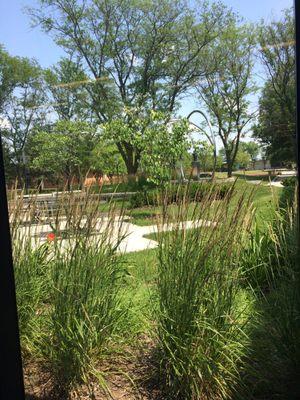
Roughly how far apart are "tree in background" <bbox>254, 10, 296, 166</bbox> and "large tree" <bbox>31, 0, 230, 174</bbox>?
0.36m

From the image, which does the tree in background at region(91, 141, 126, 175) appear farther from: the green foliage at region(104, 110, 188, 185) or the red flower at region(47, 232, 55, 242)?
the red flower at region(47, 232, 55, 242)

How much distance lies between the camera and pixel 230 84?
1868mm

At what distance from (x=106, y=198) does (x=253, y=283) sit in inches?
38.3

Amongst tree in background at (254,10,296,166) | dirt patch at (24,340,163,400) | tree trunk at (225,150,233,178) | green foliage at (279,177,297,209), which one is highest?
tree in background at (254,10,296,166)

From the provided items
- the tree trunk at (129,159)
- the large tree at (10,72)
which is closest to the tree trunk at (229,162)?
the tree trunk at (129,159)

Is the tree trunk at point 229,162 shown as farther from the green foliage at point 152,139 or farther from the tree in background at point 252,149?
the green foliage at point 152,139

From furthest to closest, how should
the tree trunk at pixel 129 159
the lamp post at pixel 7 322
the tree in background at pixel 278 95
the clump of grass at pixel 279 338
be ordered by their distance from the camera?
the tree trunk at pixel 129 159, the clump of grass at pixel 279 338, the tree in background at pixel 278 95, the lamp post at pixel 7 322

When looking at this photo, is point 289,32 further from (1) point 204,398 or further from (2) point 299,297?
(1) point 204,398

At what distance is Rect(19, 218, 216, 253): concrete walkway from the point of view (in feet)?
6.32

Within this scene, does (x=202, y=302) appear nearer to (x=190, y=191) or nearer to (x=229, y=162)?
(x=190, y=191)

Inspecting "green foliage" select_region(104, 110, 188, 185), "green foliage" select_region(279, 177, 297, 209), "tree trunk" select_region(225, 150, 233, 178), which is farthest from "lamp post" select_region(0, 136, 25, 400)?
"green foliage" select_region(279, 177, 297, 209)

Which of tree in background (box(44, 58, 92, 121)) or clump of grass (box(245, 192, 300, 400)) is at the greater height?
tree in background (box(44, 58, 92, 121))

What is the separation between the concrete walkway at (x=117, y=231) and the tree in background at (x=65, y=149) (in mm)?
312

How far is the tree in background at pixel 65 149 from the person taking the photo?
6.83ft
